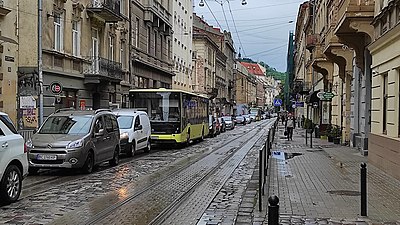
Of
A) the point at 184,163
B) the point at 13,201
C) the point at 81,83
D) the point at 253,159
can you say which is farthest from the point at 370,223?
the point at 81,83

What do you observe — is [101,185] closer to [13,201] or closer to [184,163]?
[13,201]

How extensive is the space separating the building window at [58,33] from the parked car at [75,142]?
9.75 meters

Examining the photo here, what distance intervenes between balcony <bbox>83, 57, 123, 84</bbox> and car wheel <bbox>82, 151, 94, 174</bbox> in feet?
49.5

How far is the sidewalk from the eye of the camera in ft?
32.2

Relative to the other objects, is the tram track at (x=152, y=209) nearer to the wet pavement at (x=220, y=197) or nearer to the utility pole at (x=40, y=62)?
the wet pavement at (x=220, y=197)

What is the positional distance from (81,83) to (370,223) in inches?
955

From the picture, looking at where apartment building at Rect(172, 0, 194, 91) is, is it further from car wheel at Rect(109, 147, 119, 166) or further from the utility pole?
car wheel at Rect(109, 147, 119, 166)

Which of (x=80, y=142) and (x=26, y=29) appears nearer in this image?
(x=80, y=142)

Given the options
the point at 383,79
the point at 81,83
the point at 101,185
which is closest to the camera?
the point at 101,185

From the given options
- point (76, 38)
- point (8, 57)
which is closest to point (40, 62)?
point (8, 57)

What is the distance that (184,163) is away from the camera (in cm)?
2141

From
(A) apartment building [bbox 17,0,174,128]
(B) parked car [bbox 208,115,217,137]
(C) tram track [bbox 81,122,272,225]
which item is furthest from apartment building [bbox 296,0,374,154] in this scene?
(A) apartment building [bbox 17,0,174,128]

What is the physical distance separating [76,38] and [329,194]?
21393mm

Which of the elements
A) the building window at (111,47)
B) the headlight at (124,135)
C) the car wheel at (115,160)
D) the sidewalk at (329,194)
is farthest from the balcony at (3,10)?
the building window at (111,47)
